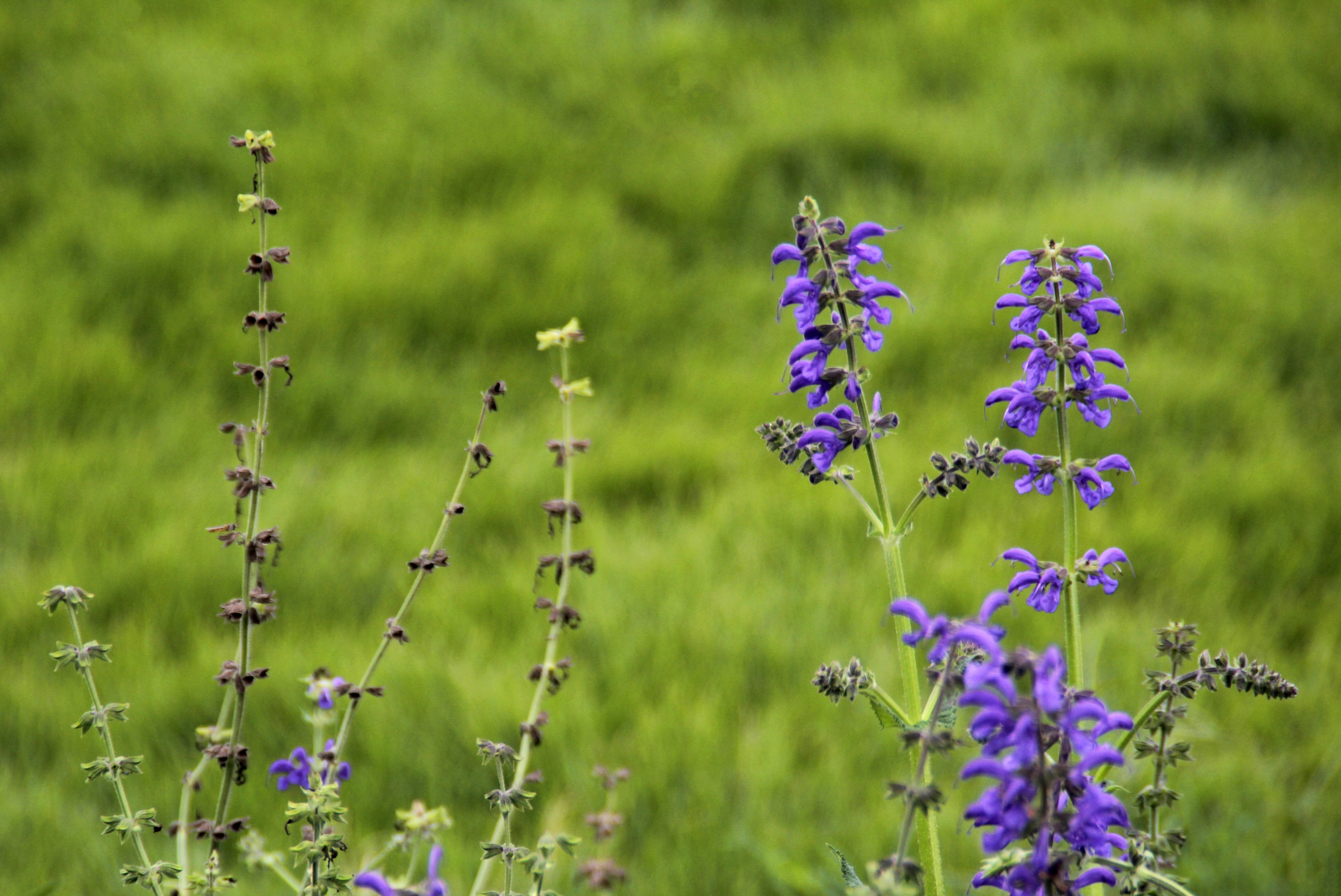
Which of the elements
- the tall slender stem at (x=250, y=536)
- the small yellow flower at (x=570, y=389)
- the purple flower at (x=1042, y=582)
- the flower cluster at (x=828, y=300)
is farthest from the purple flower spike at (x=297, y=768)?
the purple flower at (x=1042, y=582)

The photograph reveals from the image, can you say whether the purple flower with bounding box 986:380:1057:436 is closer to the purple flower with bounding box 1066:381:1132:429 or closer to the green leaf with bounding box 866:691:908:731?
the purple flower with bounding box 1066:381:1132:429

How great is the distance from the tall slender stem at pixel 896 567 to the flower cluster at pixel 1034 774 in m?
0.24

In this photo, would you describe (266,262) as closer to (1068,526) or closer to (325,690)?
(325,690)

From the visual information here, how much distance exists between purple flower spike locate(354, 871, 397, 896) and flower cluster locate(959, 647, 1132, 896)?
0.72 metres

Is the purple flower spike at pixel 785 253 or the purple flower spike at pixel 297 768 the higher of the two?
the purple flower spike at pixel 785 253

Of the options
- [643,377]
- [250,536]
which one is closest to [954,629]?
[250,536]

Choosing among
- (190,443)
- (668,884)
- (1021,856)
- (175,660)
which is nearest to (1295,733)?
(668,884)

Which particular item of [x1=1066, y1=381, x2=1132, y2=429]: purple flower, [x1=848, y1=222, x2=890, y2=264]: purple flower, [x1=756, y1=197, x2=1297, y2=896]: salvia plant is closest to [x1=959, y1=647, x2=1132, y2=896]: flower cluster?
[x1=756, y1=197, x2=1297, y2=896]: salvia plant

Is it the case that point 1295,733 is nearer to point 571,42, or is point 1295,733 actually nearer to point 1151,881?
point 1151,881

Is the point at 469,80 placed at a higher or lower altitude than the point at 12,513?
higher

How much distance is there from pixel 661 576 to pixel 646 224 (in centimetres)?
201

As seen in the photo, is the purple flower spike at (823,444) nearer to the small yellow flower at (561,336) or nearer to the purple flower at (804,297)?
the purple flower at (804,297)

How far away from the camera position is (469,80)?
204 inches

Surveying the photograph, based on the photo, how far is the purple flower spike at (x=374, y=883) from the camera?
1.38 metres
